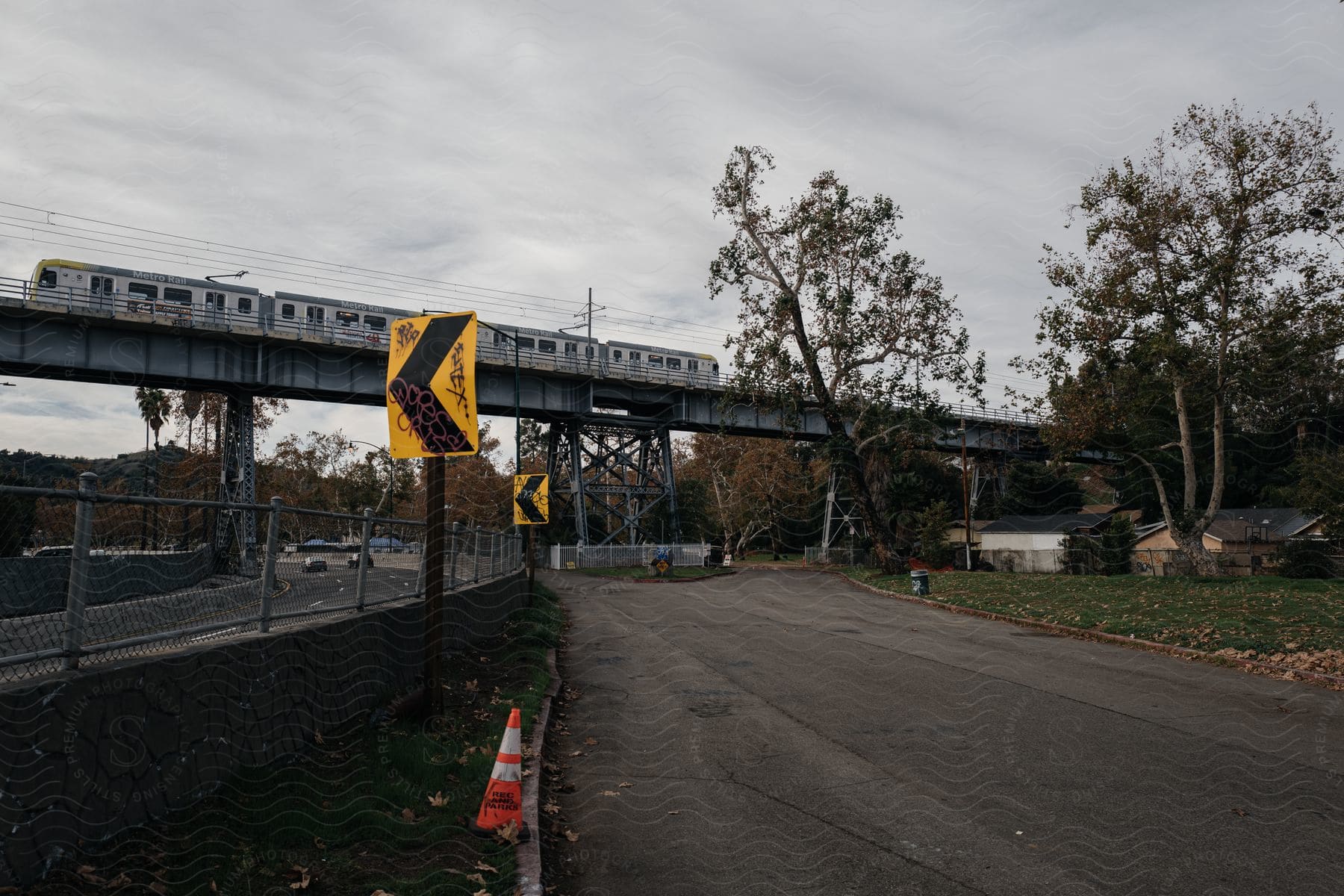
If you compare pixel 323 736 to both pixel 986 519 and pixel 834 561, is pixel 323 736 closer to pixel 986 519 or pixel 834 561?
pixel 834 561

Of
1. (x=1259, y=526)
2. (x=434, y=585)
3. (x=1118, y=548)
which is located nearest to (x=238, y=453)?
(x=434, y=585)

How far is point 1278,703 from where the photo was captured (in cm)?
1004

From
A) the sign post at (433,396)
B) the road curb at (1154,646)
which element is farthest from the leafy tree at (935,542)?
the sign post at (433,396)

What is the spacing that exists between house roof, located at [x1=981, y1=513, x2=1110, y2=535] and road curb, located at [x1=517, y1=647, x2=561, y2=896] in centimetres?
4860

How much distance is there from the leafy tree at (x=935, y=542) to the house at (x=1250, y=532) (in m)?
8.97

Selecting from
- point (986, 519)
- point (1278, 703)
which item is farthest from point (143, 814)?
point (986, 519)

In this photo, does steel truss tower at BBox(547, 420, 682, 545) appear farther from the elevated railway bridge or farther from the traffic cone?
the traffic cone

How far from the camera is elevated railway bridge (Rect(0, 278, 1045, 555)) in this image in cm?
3231

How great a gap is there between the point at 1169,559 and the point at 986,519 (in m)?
35.6

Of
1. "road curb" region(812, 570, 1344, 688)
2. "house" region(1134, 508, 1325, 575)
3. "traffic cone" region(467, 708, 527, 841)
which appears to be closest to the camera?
"traffic cone" region(467, 708, 527, 841)

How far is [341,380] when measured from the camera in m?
38.5

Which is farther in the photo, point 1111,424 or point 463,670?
point 1111,424

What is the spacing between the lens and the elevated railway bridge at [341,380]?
3231cm

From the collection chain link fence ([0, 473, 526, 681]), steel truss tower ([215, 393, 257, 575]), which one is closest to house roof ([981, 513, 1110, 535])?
steel truss tower ([215, 393, 257, 575])
